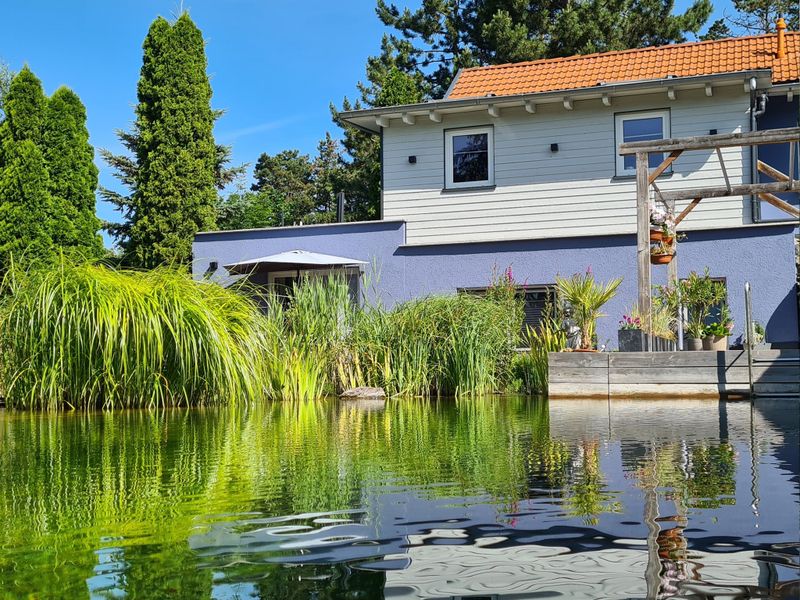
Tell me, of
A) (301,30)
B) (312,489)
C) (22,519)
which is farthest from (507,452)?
(301,30)

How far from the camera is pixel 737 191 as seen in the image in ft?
44.4

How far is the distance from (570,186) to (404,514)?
45.7ft

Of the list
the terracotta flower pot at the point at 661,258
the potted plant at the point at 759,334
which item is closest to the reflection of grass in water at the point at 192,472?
the terracotta flower pot at the point at 661,258

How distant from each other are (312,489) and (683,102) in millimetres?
13867

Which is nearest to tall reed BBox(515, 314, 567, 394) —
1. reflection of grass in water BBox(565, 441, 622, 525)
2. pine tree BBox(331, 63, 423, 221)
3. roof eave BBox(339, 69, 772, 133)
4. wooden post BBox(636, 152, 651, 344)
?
wooden post BBox(636, 152, 651, 344)

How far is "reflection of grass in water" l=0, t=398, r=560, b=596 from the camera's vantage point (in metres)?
2.72

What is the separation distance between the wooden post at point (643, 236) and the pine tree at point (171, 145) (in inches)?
471

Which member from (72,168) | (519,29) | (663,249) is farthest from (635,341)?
(519,29)

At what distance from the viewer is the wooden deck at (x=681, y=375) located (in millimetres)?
10688

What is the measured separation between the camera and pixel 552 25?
2614 cm

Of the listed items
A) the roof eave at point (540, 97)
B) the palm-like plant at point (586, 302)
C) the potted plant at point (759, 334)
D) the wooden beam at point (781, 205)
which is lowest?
the potted plant at point (759, 334)

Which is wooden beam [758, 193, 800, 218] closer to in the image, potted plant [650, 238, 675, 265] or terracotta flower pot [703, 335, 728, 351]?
potted plant [650, 238, 675, 265]

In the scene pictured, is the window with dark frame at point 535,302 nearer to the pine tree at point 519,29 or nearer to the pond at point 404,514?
the pond at point 404,514

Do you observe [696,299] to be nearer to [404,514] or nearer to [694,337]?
[694,337]
